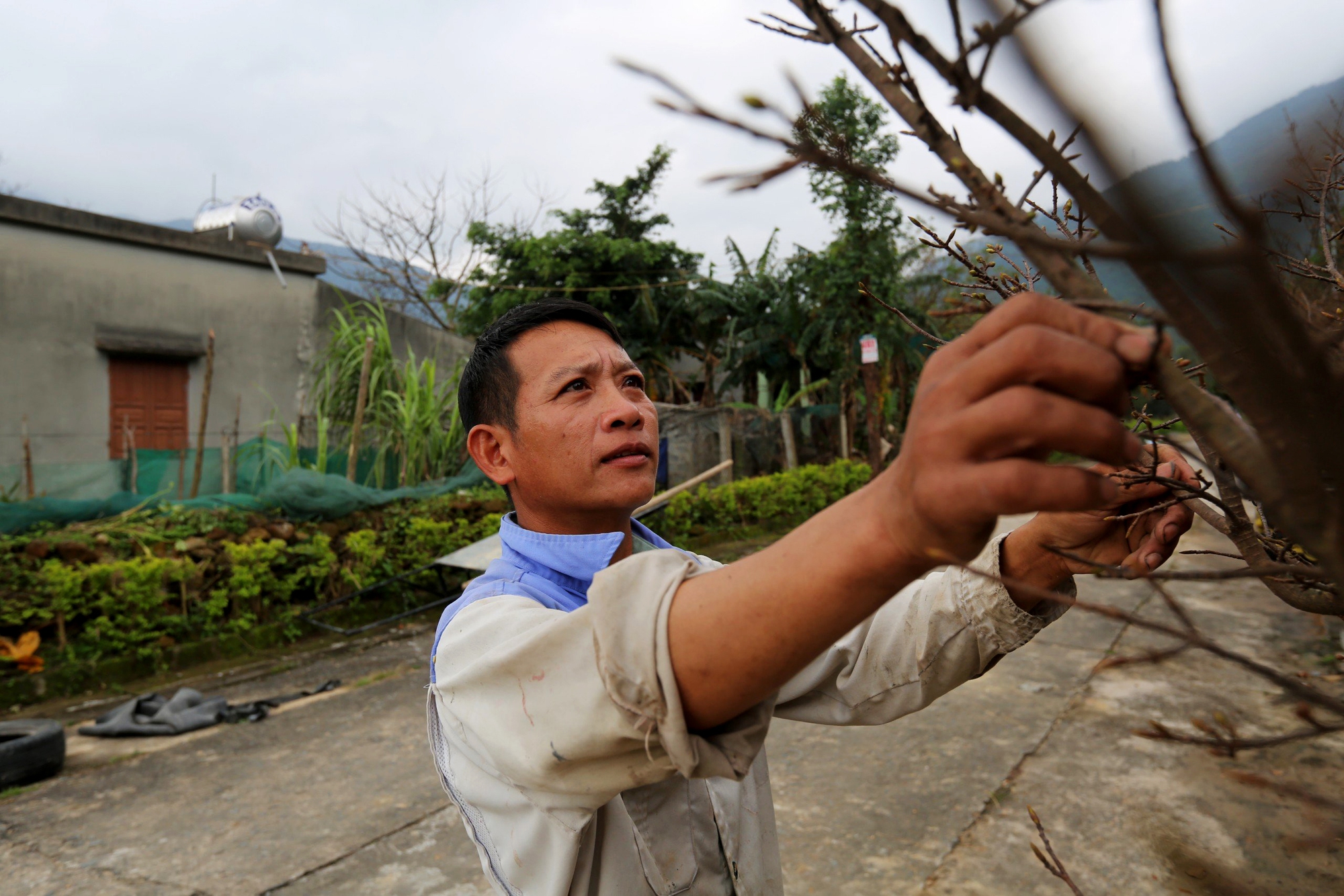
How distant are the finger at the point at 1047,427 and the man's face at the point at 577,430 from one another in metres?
0.70

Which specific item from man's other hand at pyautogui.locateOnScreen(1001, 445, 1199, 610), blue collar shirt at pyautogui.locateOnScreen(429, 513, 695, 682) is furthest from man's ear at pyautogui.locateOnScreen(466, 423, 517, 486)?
man's other hand at pyautogui.locateOnScreen(1001, 445, 1199, 610)

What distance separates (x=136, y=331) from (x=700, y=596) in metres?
9.60

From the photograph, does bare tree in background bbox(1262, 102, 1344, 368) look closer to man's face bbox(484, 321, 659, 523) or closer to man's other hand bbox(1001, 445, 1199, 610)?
man's other hand bbox(1001, 445, 1199, 610)

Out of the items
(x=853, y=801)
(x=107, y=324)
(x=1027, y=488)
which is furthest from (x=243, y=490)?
(x=1027, y=488)

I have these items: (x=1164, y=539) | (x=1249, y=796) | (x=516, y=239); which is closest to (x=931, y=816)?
(x=1249, y=796)

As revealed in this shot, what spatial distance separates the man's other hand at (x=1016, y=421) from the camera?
0.54m

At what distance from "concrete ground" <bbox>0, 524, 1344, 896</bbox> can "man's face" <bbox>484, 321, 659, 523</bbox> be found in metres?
2.07

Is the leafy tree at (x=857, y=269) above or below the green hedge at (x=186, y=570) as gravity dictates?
above

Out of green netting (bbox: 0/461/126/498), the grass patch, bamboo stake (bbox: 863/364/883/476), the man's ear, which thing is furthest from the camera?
bamboo stake (bbox: 863/364/883/476)

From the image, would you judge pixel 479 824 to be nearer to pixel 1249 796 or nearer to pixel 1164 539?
pixel 1164 539

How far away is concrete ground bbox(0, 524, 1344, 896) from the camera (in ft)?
9.14

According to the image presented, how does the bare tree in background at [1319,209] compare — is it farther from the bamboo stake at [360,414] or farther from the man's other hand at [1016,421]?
the bamboo stake at [360,414]

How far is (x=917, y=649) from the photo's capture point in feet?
4.01

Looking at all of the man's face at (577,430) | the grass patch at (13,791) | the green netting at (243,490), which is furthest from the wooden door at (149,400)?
the man's face at (577,430)
